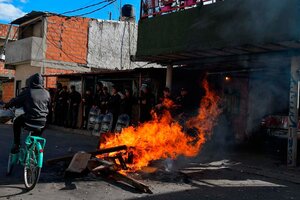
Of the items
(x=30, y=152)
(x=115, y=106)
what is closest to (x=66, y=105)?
(x=115, y=106)

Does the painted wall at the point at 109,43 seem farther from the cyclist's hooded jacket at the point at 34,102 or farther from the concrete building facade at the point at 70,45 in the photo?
the cyclist's hooded jacket at the point at 34,102

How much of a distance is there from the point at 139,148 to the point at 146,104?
4.57 m

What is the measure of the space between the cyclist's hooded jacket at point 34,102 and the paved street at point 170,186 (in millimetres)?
1148

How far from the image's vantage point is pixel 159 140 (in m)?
8.71

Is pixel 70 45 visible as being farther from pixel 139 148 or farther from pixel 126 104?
pixel 139 148

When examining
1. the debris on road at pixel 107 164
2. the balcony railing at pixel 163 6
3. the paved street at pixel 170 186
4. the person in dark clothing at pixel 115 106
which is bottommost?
the paved street at pixel 170 186

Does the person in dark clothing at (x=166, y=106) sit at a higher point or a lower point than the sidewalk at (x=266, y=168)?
higher

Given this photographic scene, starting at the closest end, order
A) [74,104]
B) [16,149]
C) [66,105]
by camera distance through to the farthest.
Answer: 1. [16,149]
2. [74,104]
3. [66,105]

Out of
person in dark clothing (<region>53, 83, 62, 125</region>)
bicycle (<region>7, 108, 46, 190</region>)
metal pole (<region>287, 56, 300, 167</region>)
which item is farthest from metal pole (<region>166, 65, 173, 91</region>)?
person in dark clothing (<region>53, 83, 62, 125</region>)

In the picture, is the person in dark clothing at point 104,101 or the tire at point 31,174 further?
the person in dark clothing at point 104,101

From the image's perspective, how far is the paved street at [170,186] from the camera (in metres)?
6.01

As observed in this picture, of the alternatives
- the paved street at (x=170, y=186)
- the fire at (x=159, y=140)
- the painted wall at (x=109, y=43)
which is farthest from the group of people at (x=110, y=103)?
the painted wall at (x=109, y=43)

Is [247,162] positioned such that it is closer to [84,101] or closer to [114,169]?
[114,169]

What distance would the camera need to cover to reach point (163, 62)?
12.7 meters
